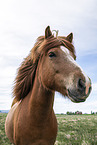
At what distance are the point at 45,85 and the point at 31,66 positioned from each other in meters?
0.85

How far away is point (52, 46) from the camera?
9.53 feet

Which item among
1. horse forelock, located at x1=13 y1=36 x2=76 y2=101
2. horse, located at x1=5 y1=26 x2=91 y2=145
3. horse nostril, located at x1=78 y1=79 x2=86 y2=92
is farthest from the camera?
horse forelock, located at x1=13 y1=36 x2=76 y2=101

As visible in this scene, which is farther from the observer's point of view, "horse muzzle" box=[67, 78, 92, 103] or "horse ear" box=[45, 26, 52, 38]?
"horse ear" box=[45, 26, 52, 38]

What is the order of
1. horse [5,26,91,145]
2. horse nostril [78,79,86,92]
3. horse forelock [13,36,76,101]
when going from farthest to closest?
horse forelock [13,36,76,101]
horse [5,26,91,145]
horse nostril [78,79,86,92]

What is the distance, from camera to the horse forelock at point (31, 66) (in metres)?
2.97

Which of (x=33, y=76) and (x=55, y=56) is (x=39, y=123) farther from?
(x=55, y=56)

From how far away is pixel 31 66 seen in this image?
3.55 m

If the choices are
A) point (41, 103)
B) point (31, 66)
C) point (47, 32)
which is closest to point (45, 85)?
point (41, 103)

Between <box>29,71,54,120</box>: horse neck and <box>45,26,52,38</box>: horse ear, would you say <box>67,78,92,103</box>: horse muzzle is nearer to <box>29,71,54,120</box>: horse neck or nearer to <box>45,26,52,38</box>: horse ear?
<box>29,71,54,120</box>: horse neck

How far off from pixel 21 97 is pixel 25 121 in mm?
745

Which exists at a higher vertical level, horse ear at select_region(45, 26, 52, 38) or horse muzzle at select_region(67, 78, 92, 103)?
horse ear at select_region(45, 26, 52, 38)

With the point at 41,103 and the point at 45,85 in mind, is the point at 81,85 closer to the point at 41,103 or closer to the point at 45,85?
the point at 45,85

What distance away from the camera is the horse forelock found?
2.97 m

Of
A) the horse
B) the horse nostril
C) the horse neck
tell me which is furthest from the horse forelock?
the horse nostril
